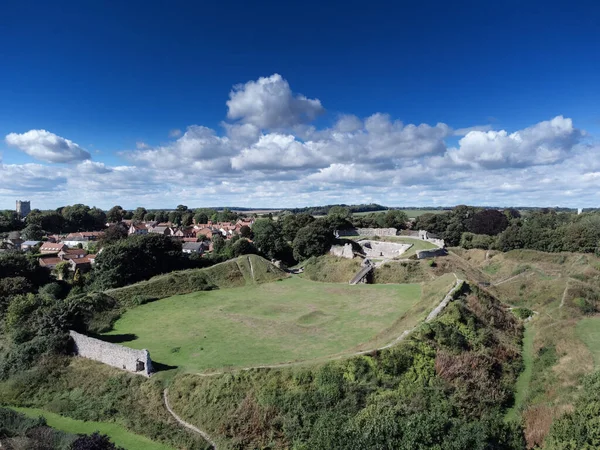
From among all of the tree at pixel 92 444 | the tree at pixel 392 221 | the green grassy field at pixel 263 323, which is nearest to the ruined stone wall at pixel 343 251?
the green grassy field at pixel 263 323

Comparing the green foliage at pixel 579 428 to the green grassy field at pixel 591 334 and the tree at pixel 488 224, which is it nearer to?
the green grassy field at pixel 591 334

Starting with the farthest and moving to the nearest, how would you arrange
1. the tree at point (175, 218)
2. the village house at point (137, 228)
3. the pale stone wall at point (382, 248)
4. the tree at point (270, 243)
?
1. the tree at point (175, 218)
2. the village house at point (137, 228)
3. the tree at point (270, 243)
4. the pale stone wall at point (382, 248)

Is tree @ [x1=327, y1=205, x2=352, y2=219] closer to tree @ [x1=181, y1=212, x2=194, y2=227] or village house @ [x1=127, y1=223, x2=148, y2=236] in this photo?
tree @ [x1=181, y1=212, x2=194, y2=227]

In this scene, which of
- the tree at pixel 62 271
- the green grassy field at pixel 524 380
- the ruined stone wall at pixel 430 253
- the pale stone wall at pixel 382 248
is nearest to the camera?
the green grassy field at pixel 524 380

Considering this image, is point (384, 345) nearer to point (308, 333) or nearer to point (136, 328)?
point (308, 333)

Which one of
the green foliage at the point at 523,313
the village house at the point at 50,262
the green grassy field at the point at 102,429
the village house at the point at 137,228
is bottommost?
the green grassy field at the point at 102,429

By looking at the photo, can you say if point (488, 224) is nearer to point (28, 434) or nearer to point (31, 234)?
point (28, 434)

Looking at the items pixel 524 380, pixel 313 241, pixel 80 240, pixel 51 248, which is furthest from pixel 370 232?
pixel 80 240
